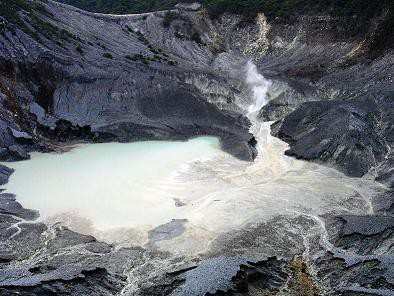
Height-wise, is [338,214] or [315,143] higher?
[315,143]

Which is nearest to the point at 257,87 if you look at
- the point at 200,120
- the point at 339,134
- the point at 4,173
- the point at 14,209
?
the point at 200,120

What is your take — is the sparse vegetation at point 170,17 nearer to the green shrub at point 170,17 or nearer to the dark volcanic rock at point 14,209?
the green shrub at point 170,17

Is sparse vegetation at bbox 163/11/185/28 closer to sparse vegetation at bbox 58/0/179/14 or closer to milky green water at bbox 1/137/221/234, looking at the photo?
sparse vegetation at bbox 58/0/179/14

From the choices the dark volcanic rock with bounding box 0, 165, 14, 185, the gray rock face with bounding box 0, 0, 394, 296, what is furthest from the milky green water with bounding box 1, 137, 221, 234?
the gray rock face with bounding box 0, 0, 394, 296

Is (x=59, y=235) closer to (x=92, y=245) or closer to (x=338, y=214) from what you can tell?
(x=92, y=245)

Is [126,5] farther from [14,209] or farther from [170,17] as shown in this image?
[14,209]

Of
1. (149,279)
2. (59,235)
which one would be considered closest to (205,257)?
(149,279)

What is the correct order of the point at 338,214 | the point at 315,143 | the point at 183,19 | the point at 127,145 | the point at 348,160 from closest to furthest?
the point at 338,214 < the point at 348,160 < the point at 315,143 < the point at 127,145 < the point at 183,19

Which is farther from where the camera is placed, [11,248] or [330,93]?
[330,93]
